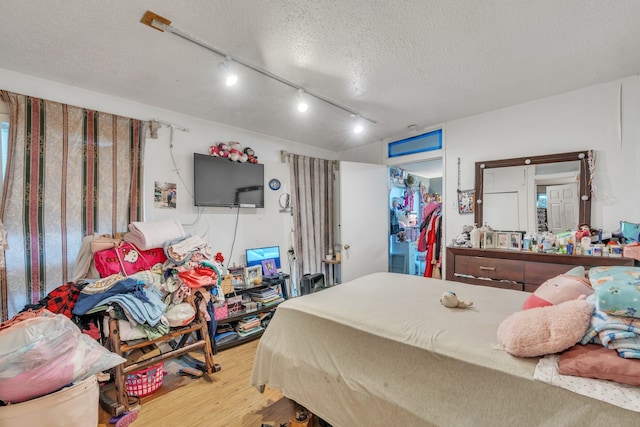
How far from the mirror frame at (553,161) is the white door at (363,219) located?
4.29ft

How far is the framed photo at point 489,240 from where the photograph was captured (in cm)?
276

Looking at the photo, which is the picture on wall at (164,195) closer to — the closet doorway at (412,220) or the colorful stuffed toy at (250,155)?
the colorful stuffed toy at (250,155)

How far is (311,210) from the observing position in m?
4.09

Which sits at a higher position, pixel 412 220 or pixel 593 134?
pixel 593 134

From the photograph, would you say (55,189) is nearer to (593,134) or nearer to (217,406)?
(217,406)

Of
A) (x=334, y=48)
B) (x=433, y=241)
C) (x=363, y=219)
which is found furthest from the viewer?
(x=363, y=219)

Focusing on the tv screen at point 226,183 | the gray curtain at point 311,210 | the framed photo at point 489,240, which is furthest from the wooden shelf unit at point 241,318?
the framed photo at point 489,240

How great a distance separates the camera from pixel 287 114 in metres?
2.96

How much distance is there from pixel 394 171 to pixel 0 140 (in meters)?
4.33

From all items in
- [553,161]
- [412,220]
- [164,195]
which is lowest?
[412,220]

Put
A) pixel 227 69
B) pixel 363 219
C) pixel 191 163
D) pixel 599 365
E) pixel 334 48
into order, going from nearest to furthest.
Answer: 1. pixel 599 365
2. pixel 334 48
3. pixel 227 69
4. pixel 191 163
5. pixel 363 219

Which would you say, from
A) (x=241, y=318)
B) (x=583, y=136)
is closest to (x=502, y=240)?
(x=583, y=136)

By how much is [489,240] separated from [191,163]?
10.7ft

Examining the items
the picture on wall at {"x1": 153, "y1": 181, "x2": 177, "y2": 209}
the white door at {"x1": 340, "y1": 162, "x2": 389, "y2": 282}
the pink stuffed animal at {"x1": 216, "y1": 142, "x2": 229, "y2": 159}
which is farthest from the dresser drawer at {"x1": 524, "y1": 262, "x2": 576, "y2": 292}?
the picture on wall at {"x1": 153, "y1": 181, "x2": 177, "y2": 209}
